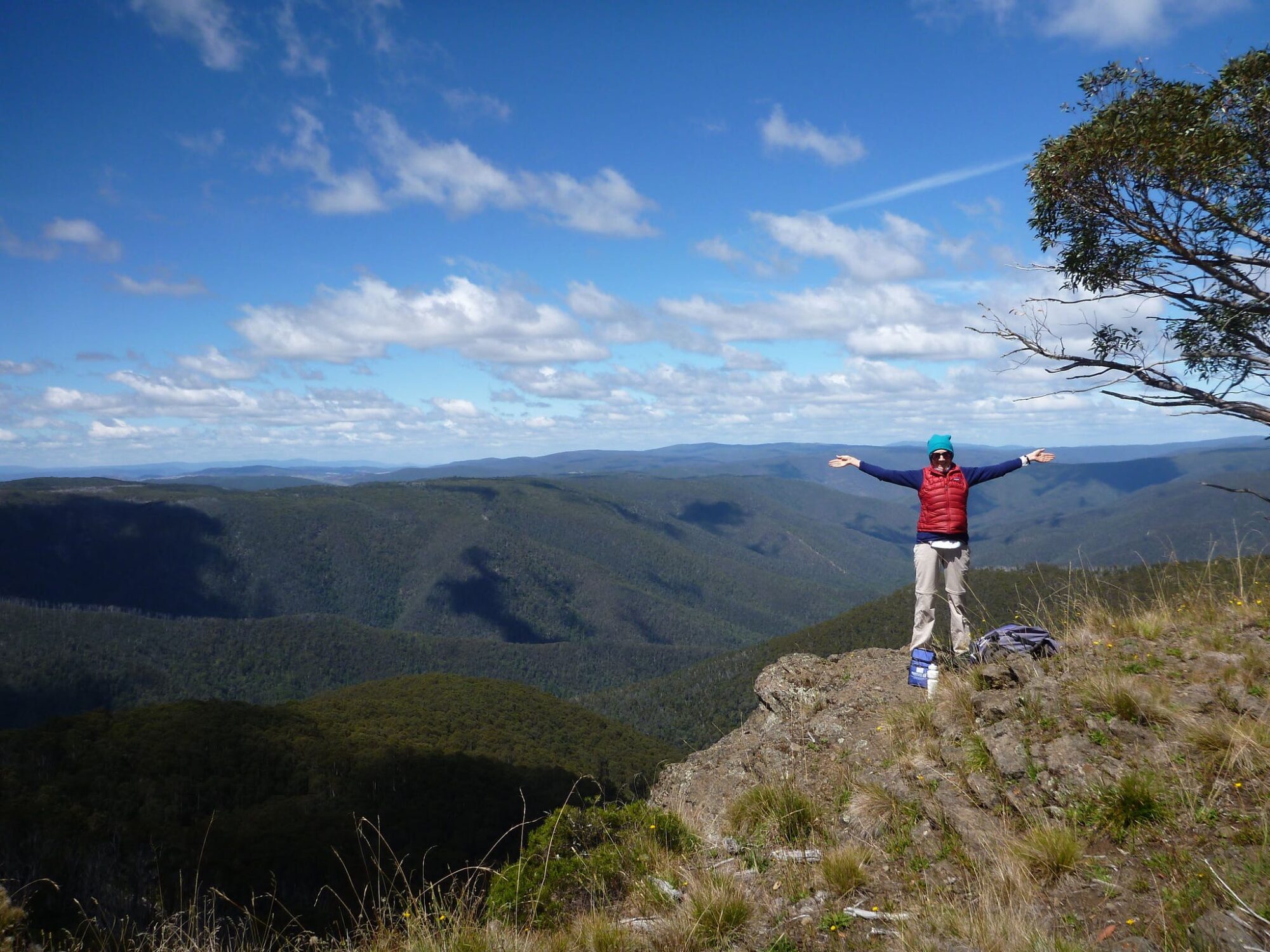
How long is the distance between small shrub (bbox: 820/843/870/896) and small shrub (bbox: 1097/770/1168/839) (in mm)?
1795

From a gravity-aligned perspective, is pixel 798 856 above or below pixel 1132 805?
below

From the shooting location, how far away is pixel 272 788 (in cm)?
7981

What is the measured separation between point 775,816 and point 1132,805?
2769 millimetres

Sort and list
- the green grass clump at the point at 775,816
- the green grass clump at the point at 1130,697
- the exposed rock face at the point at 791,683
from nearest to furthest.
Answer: the green grass clump at the point at 1130,697 < the green grass clump at the point at 775,816 < the exposed rock face at the point at 791,683

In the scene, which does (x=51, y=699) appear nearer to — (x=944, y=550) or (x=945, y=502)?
(x=944, y=550)

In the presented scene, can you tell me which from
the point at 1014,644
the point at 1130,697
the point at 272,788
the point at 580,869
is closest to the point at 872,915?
the point at 580,869

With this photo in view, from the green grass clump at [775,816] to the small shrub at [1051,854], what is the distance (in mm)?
1824

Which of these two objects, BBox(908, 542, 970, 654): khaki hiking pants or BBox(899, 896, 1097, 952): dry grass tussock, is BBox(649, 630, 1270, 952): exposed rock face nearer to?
BBox(899, 896, 1097, 952): dry grass tussock

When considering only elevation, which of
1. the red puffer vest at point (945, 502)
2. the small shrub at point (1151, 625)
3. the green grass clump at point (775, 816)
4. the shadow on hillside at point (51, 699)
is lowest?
the shadow on hillside at point (51, 699)

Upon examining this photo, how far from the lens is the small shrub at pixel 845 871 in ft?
16.5

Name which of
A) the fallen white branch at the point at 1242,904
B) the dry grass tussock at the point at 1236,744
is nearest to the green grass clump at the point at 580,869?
the fallen white branch at the point at 1242,904

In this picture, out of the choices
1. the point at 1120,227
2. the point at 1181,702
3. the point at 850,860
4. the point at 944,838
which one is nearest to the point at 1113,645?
the point at 1181,702

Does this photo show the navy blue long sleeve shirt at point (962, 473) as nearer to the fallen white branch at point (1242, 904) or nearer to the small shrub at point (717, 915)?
the fallen white branch at point (1242, 904)

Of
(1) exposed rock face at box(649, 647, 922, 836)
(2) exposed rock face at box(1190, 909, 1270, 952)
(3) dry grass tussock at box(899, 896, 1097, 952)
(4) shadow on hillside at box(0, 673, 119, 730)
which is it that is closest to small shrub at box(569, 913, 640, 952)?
(3) dry grass tussock at box(899, 896, 1097, 952)
